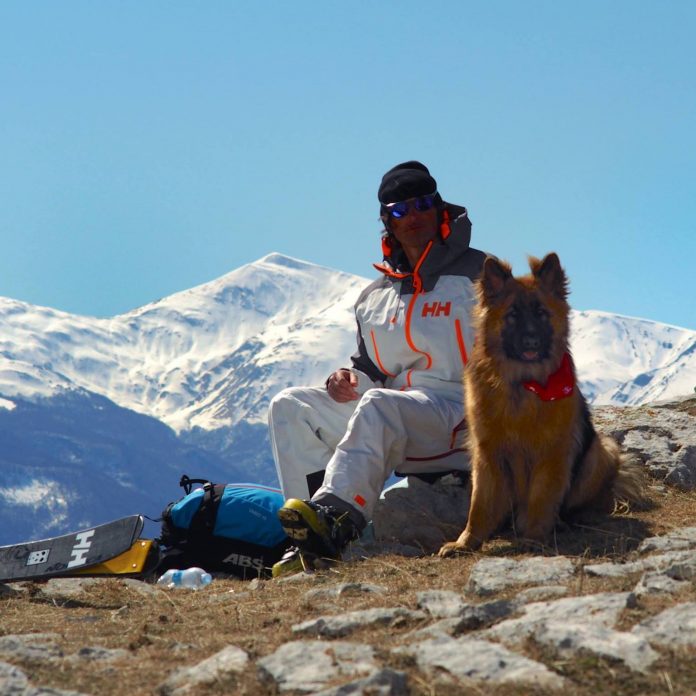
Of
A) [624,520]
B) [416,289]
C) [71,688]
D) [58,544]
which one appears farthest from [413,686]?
[58,544]

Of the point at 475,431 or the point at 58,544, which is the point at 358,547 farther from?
the point at 58,544

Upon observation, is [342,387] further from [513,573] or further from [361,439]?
[513,573]

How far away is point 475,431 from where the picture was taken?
7.24 meters

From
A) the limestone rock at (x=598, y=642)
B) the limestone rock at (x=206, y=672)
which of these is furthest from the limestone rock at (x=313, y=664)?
the limestone rock at (x=598, y=642)

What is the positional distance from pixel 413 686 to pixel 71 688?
1.40m

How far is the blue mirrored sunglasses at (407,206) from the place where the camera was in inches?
327

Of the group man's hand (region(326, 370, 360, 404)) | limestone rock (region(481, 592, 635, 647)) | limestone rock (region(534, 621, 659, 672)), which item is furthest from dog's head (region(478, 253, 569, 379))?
limestone rock (region(534, 621, 659, 672))

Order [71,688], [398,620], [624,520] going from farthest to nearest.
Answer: [624,520], [398,620], [71,688]

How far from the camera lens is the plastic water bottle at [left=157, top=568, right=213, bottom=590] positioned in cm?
816

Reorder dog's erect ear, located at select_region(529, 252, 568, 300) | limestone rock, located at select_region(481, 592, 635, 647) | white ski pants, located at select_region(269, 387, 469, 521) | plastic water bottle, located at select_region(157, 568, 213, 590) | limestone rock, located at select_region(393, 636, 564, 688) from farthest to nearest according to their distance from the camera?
plastic water bottle, located at select_region(157, 568, 213, 590) → white ski pants, located at select_region(269, 387, 469, 521) → dog's erect ear, located at select_region(529, 252, 568, 300) → limestone rock, located at select_region(481, 592, 635, 647) → limestone rock, located at select_region(393, 636, 564, 688)

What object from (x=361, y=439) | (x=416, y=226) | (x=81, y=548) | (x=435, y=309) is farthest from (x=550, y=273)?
(x=81, y=548)

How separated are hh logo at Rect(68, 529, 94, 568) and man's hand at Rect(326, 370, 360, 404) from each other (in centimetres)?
218

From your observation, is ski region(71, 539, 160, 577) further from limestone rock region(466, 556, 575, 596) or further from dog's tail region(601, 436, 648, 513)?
dog's tail region(601, 436, 648, 513)

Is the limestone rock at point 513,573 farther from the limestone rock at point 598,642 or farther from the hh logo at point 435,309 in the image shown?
the hh logo at point 435,309
